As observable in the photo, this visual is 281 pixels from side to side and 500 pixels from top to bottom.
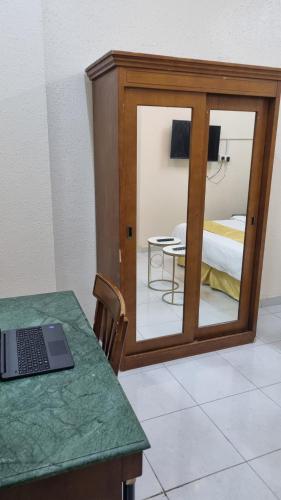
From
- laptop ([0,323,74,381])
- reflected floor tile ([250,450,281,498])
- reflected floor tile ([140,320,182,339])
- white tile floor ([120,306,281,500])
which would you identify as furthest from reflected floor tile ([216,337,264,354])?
laptop ([0,323,74,381])

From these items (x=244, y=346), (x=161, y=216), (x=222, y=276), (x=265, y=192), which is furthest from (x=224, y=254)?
(x=244, y=346)

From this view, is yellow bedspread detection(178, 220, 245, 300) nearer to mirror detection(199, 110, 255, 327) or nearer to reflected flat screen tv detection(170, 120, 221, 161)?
mirror detection(199, 110, 255, 327)

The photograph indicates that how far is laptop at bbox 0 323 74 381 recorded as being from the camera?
1186 mm

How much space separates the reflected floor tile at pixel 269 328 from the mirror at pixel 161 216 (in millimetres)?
816

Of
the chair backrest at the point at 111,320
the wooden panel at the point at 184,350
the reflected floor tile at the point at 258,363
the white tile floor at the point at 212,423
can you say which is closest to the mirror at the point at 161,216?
the wooden panel at the point at 184,350

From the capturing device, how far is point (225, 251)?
271cm

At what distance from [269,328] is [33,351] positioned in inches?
92.6

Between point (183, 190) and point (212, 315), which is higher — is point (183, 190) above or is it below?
above

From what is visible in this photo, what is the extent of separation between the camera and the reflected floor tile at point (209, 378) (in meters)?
2.25

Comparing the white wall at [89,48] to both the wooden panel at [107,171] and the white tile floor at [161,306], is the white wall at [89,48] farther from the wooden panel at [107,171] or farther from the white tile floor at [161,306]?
the white tile floor at [161,306]

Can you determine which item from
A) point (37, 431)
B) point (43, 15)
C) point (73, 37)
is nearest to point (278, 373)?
point (37, 431)

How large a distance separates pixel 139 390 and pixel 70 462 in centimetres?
147

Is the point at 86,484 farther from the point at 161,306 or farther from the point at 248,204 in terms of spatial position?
the point at 248,204

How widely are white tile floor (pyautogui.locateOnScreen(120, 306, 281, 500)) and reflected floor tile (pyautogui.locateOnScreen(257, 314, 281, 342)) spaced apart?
5.1 inches
